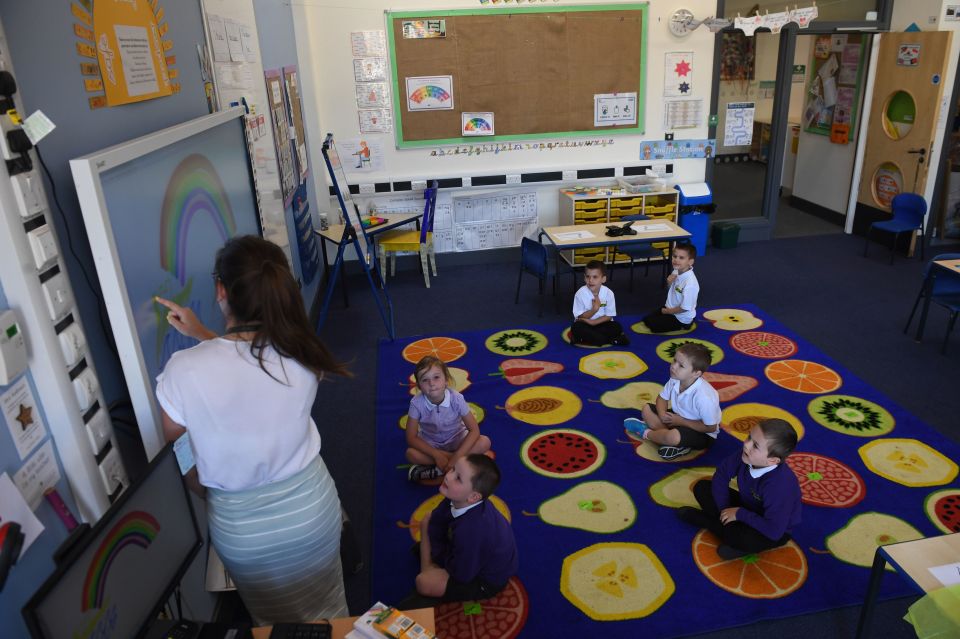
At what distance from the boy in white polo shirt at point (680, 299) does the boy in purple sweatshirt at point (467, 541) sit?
9.26 ft

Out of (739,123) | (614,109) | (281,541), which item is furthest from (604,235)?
(281,541)

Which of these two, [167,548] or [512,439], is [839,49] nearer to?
[512,439]

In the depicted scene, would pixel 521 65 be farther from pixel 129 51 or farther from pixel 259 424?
pixel 259 424

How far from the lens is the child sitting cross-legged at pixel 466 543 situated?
2.21 metres

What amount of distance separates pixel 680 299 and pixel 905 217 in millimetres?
2975

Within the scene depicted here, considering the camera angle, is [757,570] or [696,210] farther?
[696,210]

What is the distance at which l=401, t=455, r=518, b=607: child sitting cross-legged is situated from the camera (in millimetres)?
2215

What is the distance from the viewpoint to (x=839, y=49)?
7.11 metres

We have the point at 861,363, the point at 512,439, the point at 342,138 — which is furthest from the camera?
the point at 342,138

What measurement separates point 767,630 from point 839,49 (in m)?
6.87

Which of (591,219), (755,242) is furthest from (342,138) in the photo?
(755,242)

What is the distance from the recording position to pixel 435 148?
6.20 m

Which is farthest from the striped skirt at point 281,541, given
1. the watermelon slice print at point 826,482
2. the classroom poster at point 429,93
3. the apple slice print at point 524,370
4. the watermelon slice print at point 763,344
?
the classroom poster at point 429,93

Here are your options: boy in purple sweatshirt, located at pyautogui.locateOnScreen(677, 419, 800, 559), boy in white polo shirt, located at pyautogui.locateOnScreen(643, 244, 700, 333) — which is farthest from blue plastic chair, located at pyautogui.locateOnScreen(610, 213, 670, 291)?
boy in purple sweatshirt, located at pyautogui.locateOnScreen(677, 419, 800, 559)
